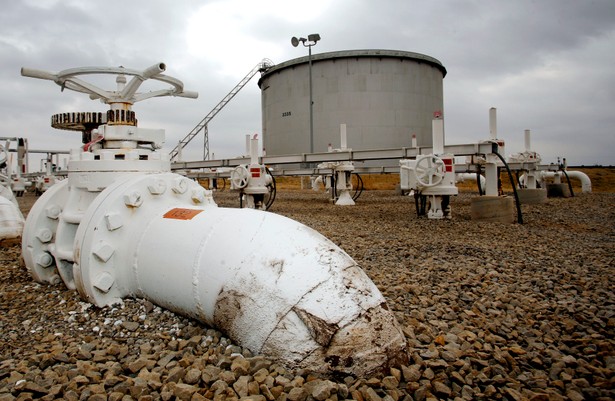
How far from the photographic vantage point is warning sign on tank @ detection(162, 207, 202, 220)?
271 centimetres

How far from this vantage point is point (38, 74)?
3627 mm

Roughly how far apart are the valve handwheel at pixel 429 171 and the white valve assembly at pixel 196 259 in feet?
A: 19.3

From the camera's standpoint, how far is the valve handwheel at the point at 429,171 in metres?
8.41

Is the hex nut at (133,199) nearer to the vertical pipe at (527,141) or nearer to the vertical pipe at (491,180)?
the vertical pipe at (491,180)

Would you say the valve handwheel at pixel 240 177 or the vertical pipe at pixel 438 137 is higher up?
the vertical pipe at pixel 438 137

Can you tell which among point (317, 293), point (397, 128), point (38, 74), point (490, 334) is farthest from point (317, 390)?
→ point (397, 128)

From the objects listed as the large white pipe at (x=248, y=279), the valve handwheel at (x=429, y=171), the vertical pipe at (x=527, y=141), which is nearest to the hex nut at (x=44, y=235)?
the large white pipe at (x=248, y=279)

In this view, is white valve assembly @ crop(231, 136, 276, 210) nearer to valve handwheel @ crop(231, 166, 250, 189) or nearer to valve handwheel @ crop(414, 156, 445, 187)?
valve handwheel @ crop(231, 166, 250, 189)

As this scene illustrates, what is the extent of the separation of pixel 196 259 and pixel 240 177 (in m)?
8.21

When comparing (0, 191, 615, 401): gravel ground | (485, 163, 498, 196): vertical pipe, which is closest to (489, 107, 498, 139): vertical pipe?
(485, 163, 498, 196): vertical pipe

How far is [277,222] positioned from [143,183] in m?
1.27

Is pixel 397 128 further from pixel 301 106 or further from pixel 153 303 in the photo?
pixel 153 303

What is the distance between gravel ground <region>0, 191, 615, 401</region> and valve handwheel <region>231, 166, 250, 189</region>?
20.3 feet

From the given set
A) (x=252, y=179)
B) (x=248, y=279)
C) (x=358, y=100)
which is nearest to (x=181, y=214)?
(x=248, y=279)
